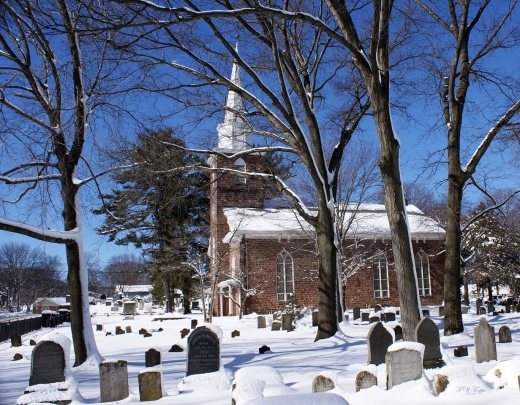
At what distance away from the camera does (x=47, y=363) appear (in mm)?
8016

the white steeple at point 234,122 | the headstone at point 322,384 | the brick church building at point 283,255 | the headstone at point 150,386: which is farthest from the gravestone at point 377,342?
the brick church building at point 283,255

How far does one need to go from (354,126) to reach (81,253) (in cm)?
874

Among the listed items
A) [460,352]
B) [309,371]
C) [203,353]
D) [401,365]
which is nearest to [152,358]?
[203,353]

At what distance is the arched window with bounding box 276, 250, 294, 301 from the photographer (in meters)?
29.9

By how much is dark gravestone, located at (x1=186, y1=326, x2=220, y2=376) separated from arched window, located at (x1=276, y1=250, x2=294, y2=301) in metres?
20.9

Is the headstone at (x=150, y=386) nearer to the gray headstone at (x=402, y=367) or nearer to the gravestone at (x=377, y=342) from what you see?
the gray headstone at (x=402, y=367)

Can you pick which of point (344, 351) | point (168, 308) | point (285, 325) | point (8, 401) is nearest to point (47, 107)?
point (8, 401)

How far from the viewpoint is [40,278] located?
76.0 metres

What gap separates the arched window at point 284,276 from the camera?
2994 centimetres

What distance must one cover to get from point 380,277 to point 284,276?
634 cm

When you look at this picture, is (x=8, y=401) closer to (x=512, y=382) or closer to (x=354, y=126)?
(x=512, y=382)

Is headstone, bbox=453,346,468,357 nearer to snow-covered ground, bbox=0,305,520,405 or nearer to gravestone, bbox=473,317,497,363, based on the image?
snow-covered ground, bbox=0,305,520,405

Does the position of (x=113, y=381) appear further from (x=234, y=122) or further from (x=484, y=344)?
(x=234, y=122)

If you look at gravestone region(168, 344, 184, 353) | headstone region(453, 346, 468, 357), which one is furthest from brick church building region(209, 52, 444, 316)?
headstone region(453, 346, 468, 357)
